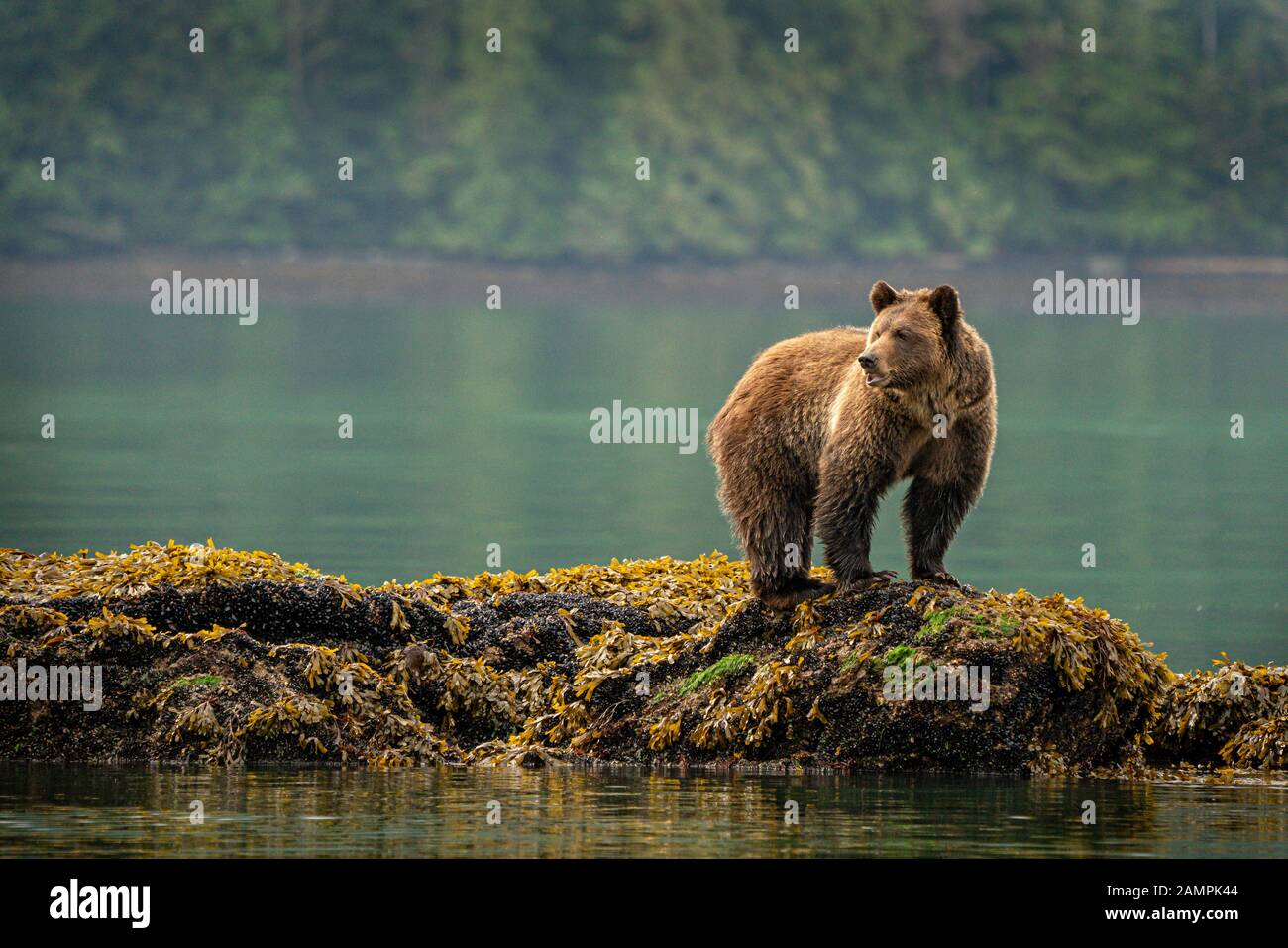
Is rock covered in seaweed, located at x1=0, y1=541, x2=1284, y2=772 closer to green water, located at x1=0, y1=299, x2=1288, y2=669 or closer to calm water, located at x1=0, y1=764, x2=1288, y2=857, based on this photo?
calm water, located at x1=0, y1=764, x2=1288, y2=857

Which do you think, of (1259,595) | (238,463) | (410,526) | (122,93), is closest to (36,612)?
(1259,595)

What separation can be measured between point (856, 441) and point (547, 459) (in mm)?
32624

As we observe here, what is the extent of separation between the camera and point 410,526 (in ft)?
90.0

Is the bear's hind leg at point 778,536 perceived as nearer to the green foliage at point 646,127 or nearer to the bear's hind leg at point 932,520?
the bear's hind leg at point 932,520

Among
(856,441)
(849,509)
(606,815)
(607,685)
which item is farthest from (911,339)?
(606,815)

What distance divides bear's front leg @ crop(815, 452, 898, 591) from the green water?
219 inches

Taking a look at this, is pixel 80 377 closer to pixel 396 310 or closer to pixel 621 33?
pixel 396 310

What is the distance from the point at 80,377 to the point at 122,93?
71002 mm

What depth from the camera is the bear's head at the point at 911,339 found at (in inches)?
370

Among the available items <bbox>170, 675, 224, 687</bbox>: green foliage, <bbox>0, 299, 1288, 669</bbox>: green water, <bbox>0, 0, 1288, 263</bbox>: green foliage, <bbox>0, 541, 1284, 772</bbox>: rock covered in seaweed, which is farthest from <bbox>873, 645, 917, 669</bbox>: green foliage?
<bbox>0, 0, 1288, 263</bbox>: green foliage

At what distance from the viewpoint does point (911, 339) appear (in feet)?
31.1

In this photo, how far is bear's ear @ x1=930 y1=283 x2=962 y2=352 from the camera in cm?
958

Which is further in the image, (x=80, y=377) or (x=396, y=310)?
(x=396, y=310)

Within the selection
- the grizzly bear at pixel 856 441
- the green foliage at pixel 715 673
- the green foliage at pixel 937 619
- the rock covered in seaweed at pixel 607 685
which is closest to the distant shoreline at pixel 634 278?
the grizzly bear at pixel 856 441
